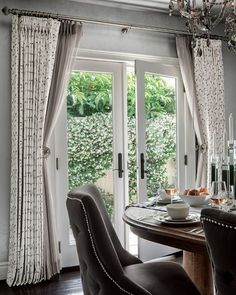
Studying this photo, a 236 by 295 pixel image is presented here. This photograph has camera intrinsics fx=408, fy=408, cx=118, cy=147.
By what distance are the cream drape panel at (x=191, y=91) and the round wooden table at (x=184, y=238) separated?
6.92ft

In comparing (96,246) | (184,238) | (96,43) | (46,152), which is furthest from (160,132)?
(96,246)

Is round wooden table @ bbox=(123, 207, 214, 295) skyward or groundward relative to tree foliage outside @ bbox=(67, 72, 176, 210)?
groundward

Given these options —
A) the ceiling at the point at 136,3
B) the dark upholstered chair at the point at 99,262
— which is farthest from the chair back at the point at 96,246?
the ceiling at the point at 136,3

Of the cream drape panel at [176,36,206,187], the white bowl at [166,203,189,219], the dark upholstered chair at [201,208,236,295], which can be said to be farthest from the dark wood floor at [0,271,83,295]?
the dark upholstered chair at [201,208,236,295]

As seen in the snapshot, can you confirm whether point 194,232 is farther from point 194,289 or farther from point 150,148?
point 150,148

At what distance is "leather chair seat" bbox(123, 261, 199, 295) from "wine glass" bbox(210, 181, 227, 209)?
0.42m

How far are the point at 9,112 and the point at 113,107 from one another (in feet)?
3.49

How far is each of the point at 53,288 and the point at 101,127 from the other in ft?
5.25

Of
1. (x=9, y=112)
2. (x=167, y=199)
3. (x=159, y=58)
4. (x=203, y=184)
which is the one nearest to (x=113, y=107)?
(x=159, y=58)

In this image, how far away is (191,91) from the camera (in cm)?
445

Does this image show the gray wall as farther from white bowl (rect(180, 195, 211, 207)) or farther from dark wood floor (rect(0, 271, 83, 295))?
white bowl (rect(180, 195, 211, 207))

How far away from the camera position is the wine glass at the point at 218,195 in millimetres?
2250

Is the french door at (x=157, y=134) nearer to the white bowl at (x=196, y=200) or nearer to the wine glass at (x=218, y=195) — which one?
the white bowl at (x=196, y=200)

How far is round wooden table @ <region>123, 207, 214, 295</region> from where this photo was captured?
182 centimetres
